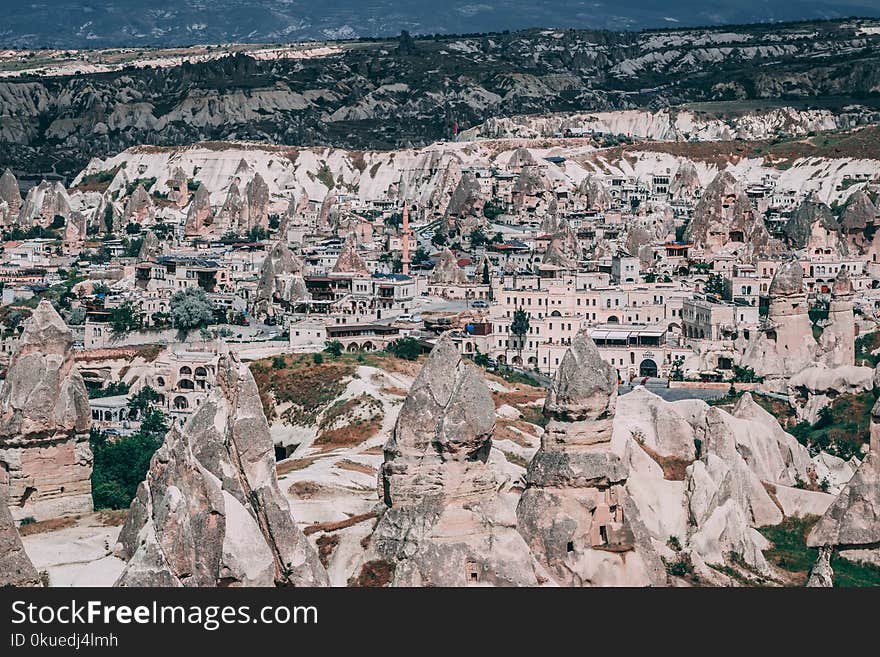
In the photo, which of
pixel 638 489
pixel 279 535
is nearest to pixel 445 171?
pixel 638 489

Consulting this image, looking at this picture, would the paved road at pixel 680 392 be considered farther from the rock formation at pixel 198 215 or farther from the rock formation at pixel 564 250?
the rock formation at pixel 198 215

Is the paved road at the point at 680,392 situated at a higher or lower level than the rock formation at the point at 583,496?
lower

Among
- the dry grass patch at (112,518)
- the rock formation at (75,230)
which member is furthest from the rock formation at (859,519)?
the rock formation at (75,230)

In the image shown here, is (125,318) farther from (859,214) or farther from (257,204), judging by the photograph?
(257,204)

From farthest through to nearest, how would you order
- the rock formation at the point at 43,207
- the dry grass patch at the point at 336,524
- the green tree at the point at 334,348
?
1. the rock formation at the point at 43,207
2. the green tree at the point at 334,348
3. the dry grass patch at the point at 336,524

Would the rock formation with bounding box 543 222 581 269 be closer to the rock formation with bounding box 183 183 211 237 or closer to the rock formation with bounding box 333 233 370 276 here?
the rock formation with bounding box 333 233 370 276

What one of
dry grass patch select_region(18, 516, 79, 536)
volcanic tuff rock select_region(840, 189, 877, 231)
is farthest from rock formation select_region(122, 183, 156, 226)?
dry grass patch select_region(18, 516, 79, 536)
